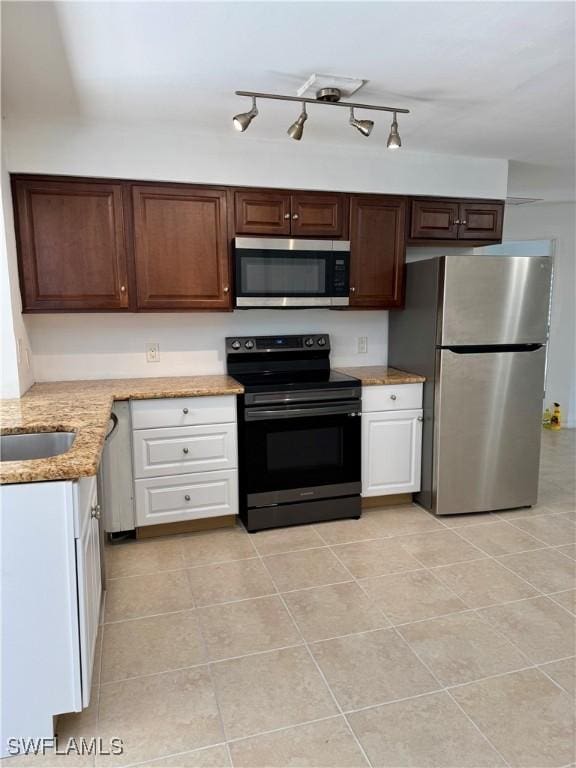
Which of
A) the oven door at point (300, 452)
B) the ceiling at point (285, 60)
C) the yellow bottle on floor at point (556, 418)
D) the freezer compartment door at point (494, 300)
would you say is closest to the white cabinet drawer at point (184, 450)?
the oven door at point (300, 452)

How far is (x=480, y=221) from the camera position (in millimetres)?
3576

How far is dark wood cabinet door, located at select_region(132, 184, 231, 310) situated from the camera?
298 cm

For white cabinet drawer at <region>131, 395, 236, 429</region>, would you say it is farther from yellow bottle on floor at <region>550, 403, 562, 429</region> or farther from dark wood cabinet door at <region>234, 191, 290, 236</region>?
yellow bottle on floor at <region>550, 403, 562, 429</region>

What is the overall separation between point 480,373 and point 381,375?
0.60m

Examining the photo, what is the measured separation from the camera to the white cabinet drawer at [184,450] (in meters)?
2.90

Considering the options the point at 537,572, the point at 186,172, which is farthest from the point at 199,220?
the point at 537,572

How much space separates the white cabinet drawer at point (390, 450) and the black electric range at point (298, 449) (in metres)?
0.10

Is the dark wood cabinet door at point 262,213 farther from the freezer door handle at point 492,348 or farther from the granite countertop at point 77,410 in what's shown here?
the freezer door handle at point 492,348

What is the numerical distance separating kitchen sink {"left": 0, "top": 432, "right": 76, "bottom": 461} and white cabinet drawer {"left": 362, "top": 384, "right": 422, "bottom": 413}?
1816mm

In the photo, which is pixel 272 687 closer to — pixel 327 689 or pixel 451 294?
pixel 327 689

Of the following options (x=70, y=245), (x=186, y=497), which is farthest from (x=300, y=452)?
(x=70, y=245)

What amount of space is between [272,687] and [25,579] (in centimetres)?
94

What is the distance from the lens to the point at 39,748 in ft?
5.14

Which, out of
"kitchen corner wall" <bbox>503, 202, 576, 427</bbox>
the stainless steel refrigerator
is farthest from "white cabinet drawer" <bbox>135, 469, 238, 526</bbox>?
"kitchen corner wall" <bbox>503, 202, 576, 427</bbox>
